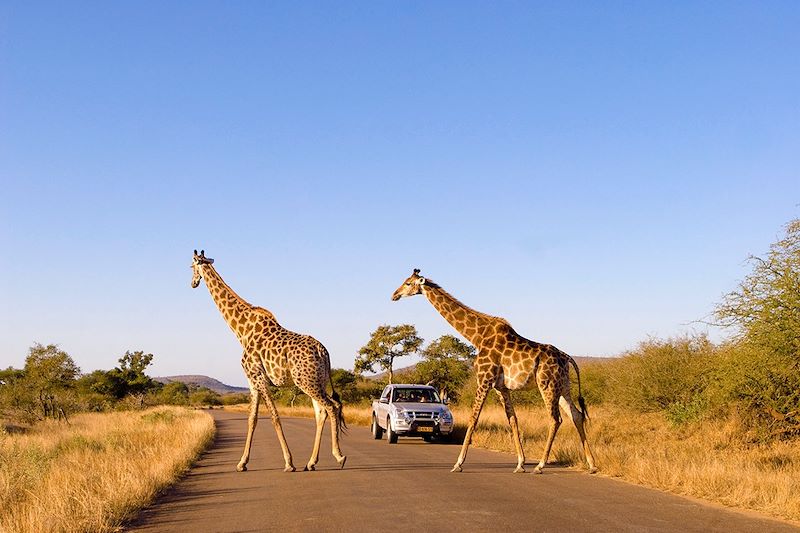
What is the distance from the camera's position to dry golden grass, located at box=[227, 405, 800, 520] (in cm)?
1045

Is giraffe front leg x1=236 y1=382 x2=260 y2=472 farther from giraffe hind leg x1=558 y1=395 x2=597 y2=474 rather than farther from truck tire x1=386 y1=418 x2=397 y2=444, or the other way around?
truck tire x1=386 y1=418 x2=397 y2=444

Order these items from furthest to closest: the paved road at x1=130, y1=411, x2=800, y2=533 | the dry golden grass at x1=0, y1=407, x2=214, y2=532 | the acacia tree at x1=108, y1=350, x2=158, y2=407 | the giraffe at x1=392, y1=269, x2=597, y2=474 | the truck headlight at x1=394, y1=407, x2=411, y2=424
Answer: the acacia tree at x1=108, y1=350, x2=158, y2=407 → the truck headlight at x1=394, y1=407, x2=411, y2=424 → the giraffe at x1=392, y1=269, x2=597, y2=474 → the paved road at x1=130, y1=411, x2=800, y2=533 → the dry golden grass at x1=0, y1=407, x2=214, y2=532

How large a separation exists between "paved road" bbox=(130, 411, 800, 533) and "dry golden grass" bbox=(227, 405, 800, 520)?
0.48 meters

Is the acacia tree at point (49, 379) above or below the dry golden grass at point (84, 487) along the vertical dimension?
above

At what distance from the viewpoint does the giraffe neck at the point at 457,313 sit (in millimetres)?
15516

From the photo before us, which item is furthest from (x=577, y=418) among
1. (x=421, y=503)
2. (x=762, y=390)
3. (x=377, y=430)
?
(x=377, y=430)

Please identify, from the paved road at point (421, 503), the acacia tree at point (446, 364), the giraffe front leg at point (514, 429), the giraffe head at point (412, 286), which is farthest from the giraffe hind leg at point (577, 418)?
the acacia tree at point (446, 364)

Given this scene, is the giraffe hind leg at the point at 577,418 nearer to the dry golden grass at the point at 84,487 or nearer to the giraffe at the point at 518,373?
the giraffe at the point at 518,373

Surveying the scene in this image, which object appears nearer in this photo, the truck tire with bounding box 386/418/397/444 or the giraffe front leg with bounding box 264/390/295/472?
the giraffe front leg with bounding box 264/390/295/472

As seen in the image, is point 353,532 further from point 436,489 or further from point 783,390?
point 783,390

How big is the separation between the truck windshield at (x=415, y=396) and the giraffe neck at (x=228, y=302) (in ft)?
27.9

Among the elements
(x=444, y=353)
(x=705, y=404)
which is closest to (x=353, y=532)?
(x=705, y=404)

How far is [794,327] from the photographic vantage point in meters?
16.0

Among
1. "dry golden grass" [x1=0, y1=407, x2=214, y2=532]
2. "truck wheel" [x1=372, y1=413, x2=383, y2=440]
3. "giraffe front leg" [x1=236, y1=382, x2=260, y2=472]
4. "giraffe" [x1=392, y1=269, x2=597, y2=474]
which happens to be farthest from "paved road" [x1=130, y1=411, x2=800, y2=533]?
"truck wheel" [x1=372, y1=413, x2=383, y2=440]
